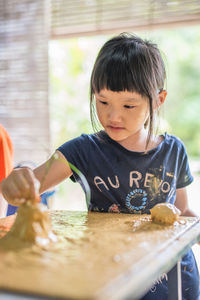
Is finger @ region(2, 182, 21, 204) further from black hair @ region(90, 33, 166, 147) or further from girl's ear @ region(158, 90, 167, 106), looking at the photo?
girl's ear @ region(158, 90, 167, 106)

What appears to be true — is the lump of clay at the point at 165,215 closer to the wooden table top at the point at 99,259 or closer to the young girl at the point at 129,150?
the wooden table top at the point at 99,259

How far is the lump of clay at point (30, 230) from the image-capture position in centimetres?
73

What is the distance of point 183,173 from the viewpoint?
134 cm

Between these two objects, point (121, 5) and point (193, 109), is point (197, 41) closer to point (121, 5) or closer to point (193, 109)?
point (193, 109)

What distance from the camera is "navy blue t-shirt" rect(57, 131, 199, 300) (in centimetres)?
123

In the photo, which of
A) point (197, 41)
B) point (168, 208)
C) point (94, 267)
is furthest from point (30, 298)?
point (197, 41)

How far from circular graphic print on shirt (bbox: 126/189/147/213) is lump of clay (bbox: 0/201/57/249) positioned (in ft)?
1.57

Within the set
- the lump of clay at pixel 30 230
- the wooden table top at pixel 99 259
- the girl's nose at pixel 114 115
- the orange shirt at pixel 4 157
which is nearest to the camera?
the wooden table top at pixel 99 259

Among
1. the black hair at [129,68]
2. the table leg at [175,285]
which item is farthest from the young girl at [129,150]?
the table leg at [175,285]

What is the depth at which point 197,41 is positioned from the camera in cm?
591

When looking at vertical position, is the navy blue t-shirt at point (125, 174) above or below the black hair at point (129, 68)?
below

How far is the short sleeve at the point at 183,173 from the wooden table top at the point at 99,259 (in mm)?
376

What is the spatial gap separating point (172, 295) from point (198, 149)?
16.6 feet

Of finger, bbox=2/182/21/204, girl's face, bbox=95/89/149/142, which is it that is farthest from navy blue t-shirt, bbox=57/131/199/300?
finger, bbox=2/182/21/204
